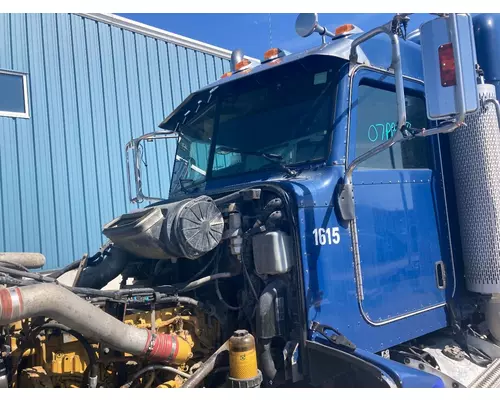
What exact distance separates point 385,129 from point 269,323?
1535mm

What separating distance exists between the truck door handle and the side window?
71 centimetres

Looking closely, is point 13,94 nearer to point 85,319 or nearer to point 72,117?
point 72,117

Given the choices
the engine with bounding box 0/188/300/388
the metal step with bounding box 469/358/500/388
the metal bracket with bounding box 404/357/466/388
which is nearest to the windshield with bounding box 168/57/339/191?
the engine with bounding box 0/188/300/388

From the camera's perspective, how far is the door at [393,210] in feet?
9.64

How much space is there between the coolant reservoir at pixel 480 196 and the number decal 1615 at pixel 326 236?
4.35ft

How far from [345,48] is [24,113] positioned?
583 cm

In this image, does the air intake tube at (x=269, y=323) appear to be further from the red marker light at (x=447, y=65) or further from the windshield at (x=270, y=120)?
the red marker light at (x=447, y=65)

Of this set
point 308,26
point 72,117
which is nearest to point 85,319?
point 308,26

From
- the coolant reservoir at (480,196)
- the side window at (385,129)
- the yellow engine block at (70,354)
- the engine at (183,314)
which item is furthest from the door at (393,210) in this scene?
the yellow engine block at (70,354)

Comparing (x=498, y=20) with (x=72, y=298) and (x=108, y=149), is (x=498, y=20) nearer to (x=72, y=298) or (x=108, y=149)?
(x=72, y=298)

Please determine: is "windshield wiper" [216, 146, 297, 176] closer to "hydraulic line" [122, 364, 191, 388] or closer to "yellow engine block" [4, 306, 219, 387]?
"yellow engine block" [4, 306, 219, 387]

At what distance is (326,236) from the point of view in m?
2.72

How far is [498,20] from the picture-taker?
3.98 m

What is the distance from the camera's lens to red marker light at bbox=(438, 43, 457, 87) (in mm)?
2355
